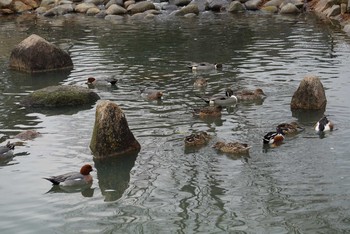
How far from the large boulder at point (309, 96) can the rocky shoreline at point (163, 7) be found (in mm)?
23023

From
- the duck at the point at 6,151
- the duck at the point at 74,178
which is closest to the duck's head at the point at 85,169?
the duck at the point at 74,178

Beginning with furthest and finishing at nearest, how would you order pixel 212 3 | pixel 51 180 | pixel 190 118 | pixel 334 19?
pixel 212 3
pixel 334 19
pixel 190 118
pixel 51 180

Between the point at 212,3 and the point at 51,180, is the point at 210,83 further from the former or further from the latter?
the point at 212,3

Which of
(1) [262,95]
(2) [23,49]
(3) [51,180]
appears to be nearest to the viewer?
(3) [51,180]

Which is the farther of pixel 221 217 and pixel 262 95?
pixel 262 95

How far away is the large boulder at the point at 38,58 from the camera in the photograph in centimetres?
2797

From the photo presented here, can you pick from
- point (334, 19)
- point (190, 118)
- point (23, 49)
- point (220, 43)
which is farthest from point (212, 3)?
point (190, 118)

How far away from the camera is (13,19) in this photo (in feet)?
161

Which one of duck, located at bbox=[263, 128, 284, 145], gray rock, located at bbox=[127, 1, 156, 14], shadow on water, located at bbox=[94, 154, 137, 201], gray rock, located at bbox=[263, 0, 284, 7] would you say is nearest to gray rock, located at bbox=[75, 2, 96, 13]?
gray rock, located at bbox=[127, 1, 156, 14]

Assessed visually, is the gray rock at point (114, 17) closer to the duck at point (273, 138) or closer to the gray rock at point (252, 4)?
the gray rock at point (252, 4)

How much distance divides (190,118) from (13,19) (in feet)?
109

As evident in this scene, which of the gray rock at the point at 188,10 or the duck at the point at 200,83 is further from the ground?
the duck at the point at 200,83

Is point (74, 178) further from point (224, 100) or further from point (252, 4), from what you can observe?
point (252, 4)

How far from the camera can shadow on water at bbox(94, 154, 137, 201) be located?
47.4 ft
